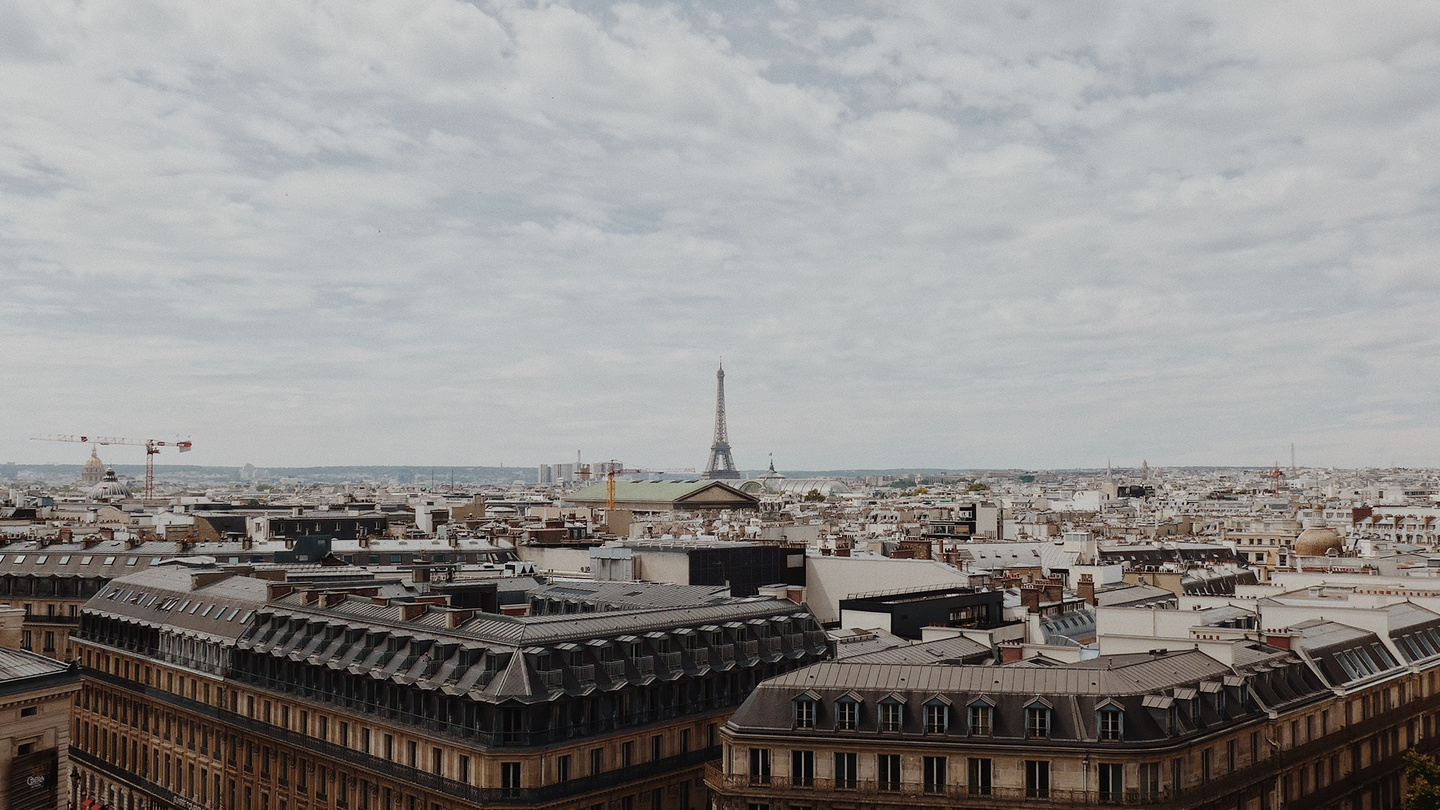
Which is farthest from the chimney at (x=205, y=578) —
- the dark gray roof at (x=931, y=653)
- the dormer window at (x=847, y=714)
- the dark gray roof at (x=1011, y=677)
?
the dormer window at (x=847, y=714)

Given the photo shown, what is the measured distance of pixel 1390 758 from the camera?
6606cm

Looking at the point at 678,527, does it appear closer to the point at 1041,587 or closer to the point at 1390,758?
the point at 1041,587

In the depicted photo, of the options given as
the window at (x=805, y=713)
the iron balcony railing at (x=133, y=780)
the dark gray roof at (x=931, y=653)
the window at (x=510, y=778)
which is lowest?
the iron balcony railing at (x=133, y=780)

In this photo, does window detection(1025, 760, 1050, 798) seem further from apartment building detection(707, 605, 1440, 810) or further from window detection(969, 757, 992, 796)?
window detection(969, 757, 992, 796)

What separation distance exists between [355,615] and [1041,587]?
51998mm

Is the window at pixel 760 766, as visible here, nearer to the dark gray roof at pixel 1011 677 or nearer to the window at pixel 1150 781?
the dark gray roof at pixel 1011 677

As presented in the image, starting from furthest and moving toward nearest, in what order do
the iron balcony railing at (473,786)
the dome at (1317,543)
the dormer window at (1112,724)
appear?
the dome at (1317,543) < the iron balcony railing at (473,786) < the dormer window at (1112,724)

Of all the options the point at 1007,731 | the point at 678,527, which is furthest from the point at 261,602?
the point at 678,527

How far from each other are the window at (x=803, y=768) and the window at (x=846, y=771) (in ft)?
3.11

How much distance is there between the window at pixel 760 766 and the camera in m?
50.1

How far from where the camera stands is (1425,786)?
54.5 meters

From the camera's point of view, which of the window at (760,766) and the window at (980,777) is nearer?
the window at (980,777)

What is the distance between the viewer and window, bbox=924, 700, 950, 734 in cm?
4903

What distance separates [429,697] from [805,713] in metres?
17.5
